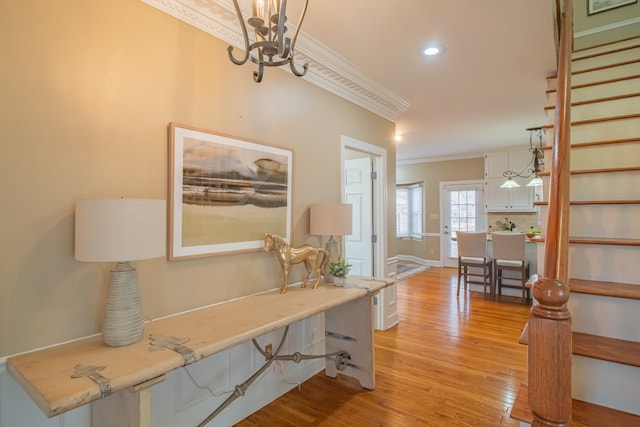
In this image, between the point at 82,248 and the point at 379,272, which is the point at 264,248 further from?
the point at 379,272

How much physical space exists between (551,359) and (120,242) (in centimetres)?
140

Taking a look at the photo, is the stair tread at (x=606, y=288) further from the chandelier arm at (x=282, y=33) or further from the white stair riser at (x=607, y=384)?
the chandelier arm at (x=282, y=33)

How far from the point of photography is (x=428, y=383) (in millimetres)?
2617

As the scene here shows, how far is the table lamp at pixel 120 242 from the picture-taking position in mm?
1229

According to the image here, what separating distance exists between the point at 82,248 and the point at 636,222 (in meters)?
2.73

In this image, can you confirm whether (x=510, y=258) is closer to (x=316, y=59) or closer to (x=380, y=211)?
(x=380, y=211)

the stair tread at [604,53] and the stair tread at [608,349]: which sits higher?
the stair tread at [604,53]

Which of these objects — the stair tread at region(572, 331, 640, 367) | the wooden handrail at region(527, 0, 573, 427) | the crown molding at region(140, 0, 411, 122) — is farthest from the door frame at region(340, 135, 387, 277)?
the wooden handrail at region(527, 0, 573, 427)

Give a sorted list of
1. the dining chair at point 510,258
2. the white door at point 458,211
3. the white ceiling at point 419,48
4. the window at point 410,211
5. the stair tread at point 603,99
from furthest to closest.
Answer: the window at point 410,211 < the white door at point 458,211 < the dining chair at point 510,258 < the stair tread at point 603,99 < the white ceiling at point 419,48

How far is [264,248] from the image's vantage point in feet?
7.20

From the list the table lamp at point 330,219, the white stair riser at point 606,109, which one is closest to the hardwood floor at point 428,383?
the table lamp at point 330,219

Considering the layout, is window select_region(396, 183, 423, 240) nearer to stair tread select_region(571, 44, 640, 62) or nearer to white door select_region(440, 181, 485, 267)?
white door select_region(440, 181, 485, 267)

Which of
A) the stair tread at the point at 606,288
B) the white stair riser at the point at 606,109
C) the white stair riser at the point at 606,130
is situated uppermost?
the white stair riser at the point at 606,109

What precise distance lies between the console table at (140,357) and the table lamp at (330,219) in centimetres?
50
